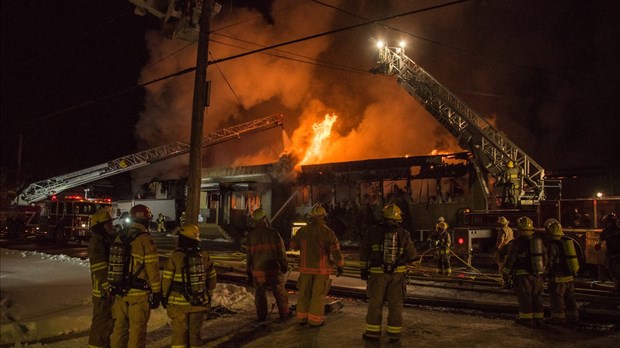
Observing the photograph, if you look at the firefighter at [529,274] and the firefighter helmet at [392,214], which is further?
the firefighter at [529,274]

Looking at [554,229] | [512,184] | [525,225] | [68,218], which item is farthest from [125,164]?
[554,229]

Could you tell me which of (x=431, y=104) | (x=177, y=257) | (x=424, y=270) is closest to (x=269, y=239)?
(x=177, y=257)

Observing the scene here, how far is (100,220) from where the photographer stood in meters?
5.15

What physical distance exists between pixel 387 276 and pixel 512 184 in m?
10.9

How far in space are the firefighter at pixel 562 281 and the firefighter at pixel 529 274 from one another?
0.98 feet

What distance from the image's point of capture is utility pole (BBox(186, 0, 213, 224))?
26.9 feet

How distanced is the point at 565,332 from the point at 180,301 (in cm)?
512

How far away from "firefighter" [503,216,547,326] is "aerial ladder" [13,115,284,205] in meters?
19.6

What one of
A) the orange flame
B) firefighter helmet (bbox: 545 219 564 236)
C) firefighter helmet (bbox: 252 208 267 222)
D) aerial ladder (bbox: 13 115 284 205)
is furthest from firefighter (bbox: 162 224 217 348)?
the orange flame

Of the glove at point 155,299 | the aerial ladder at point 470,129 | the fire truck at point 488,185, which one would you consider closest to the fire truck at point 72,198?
the aerial ladder at point 470,129

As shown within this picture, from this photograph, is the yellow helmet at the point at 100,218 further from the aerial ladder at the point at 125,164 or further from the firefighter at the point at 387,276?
the aerial ladder at the point at 125,164

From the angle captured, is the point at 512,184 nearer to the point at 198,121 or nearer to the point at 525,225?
the point at 525,225

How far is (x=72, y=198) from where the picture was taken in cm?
2106

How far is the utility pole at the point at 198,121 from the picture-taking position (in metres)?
8.20
